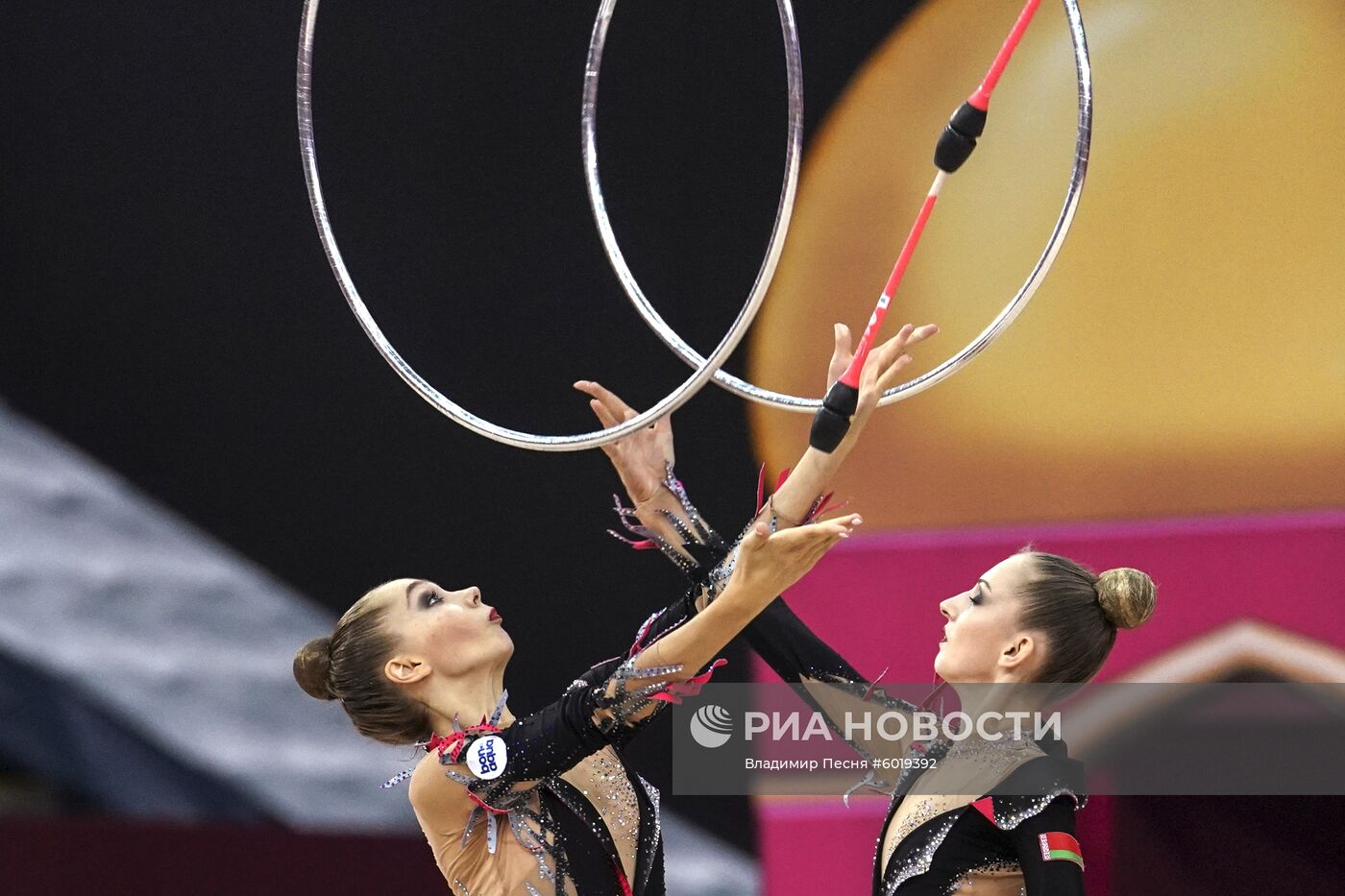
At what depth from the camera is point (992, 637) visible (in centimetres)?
245

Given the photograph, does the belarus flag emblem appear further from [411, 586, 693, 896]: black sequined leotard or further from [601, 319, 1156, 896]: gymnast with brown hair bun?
[411, 586, 693, 896]: black sequined leotard

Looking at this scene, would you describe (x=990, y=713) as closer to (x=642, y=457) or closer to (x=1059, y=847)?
(x=1059, y=847)

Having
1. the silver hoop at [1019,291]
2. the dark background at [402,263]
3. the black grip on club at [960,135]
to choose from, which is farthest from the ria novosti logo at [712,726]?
the black grip on club at [960,135]

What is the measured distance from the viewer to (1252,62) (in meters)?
3.26

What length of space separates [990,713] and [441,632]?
0.91 metres

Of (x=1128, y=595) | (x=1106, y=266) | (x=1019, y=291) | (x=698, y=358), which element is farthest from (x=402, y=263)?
(x=1128, y=595)

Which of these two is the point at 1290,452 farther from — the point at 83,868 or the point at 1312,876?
the point at 83,868

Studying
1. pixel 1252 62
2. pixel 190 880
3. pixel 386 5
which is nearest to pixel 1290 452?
pixel 1252 62

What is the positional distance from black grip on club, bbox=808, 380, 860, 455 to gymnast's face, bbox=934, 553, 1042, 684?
0.53 meters

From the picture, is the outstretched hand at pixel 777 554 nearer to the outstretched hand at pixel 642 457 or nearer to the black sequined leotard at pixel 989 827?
the black sequined leotard at pixel 989 827

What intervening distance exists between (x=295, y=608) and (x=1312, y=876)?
100 inches

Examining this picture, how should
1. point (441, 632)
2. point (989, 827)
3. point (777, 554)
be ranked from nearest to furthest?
point (777, 554) < point (989, 827) < point (441, 632)

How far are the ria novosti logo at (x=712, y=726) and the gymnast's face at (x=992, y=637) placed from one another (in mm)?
1324

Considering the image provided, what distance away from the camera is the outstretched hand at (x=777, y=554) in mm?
2020
